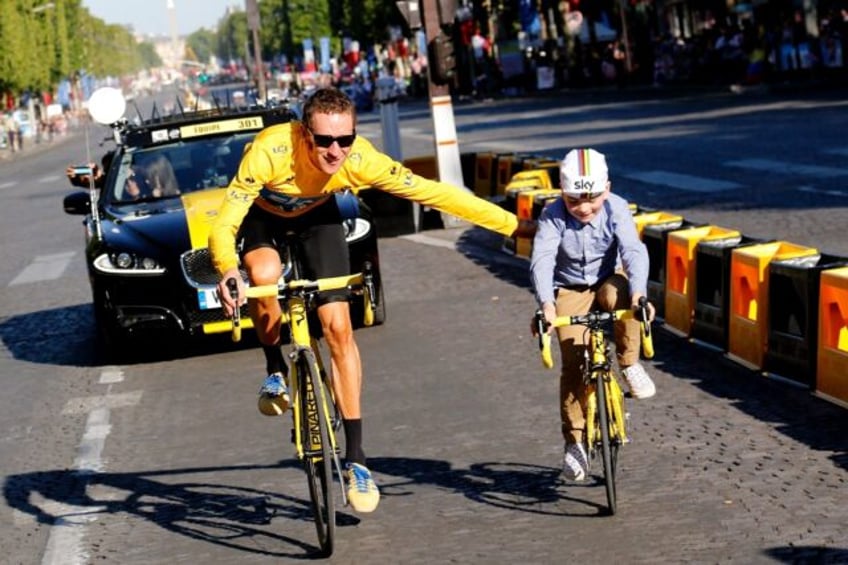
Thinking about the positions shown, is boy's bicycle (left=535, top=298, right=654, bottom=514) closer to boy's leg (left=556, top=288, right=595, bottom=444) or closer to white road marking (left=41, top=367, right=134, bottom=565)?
boy's leg (left=556, top=288, right=595, bottom=444)

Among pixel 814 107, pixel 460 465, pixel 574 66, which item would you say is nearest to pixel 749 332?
pixel 460 465

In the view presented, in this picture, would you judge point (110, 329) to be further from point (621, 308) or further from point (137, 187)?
point (621, 308)

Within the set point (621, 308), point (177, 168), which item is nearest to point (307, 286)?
point (621, 308)

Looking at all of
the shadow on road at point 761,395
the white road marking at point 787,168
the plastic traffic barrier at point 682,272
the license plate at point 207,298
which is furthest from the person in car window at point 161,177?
the white road marking at point 787,168

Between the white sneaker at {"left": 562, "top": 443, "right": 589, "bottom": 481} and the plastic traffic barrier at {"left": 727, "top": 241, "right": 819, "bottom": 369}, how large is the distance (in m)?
3.00

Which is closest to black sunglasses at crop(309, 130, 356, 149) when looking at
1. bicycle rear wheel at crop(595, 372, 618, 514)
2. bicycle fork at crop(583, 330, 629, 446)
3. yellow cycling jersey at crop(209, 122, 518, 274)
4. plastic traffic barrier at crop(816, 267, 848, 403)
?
yellow cycling jersey at crop(209, 122, 518, 274)

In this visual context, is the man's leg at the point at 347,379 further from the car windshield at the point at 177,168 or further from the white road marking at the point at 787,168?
the white road marking at the point at 787,168

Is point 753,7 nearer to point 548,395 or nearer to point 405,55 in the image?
point 548,395

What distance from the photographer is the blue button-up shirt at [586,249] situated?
7703 mm

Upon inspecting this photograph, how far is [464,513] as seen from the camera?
7.92 meters

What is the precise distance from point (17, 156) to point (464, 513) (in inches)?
2955

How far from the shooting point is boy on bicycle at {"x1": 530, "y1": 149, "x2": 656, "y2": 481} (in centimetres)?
767

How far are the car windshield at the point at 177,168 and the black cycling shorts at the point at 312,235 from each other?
271 inches

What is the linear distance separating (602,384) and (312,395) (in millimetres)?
1152
